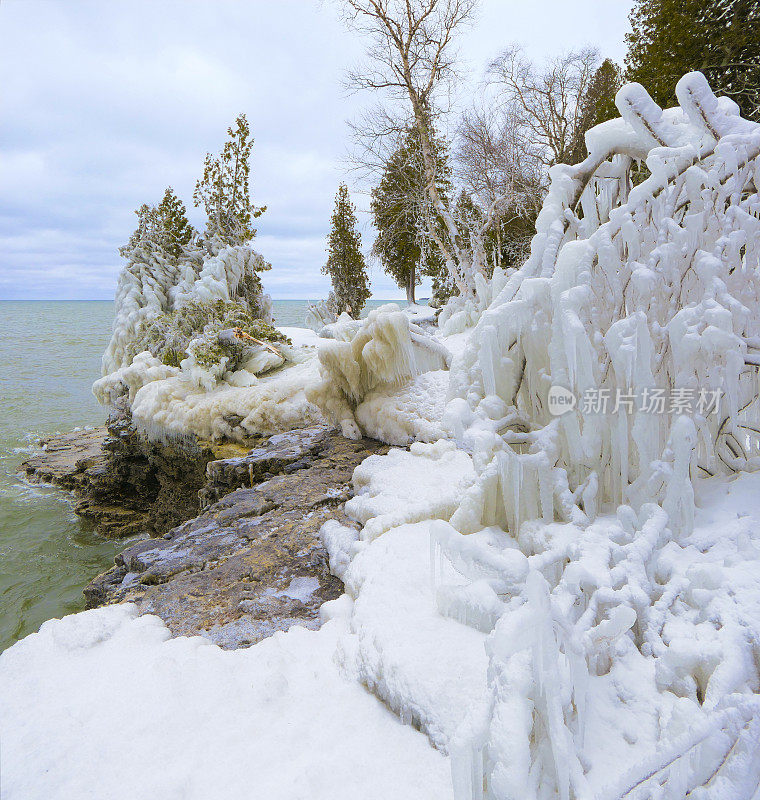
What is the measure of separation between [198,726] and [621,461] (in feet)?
7.32

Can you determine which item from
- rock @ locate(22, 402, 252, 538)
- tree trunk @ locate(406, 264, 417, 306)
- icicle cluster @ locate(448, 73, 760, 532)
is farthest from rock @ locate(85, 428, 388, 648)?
tree trunk @ locate(406, 264, 417, 306)

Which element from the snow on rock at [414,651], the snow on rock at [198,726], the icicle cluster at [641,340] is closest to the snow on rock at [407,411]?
the icicle cluster at [641,340]

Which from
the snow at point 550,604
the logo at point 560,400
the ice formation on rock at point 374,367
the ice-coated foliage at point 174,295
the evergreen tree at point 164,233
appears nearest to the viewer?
the snow at point 550,604

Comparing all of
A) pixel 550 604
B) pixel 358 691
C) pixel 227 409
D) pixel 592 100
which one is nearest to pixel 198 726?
pixel 358 691

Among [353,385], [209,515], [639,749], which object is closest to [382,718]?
[639,749]

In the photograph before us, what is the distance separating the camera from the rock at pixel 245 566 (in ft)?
8.71

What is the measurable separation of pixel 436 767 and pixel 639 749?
25.1 inches

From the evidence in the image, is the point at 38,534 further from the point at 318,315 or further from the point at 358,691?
the point at 318,315

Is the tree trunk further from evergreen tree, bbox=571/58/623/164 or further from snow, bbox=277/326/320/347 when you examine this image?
snow, bbox=277/326/320/347

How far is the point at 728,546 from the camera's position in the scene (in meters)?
2.00

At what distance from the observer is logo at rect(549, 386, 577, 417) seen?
8.36 feet

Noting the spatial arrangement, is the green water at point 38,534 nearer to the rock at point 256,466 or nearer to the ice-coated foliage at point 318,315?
the rock at point 256,466

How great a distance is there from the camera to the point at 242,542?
363 cm

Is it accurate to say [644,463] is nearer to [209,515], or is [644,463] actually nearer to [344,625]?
[344,625]
